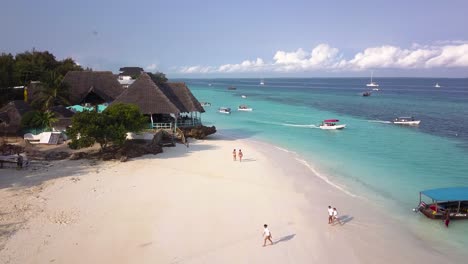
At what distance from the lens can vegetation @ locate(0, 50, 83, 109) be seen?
29.5 meters

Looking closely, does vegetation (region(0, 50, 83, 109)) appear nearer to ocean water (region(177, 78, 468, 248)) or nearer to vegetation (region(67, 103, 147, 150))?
vegetation (region(67, 103, 147, 150))

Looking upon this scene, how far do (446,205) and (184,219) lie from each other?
10.4m

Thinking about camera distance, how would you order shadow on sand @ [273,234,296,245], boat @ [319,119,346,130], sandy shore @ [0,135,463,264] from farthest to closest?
boat @ [319,119,346,130] < shadow on sand @ [273,234,296,245] < sandy shore @ [0,135,463,264]

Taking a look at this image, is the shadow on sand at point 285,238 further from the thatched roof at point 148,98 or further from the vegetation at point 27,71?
the vegetation at point 27,71

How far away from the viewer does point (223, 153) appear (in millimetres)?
23844

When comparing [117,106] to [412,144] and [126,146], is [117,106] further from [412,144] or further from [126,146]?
[412,144]

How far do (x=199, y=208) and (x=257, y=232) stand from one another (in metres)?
2.81

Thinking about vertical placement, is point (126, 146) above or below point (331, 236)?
above

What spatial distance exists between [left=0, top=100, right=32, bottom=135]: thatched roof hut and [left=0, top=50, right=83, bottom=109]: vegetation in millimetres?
2399

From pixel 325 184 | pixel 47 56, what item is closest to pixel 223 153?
pixel 325 184

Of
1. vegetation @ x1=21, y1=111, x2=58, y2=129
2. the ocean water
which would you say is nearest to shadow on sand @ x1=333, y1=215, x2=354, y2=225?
the ocean water

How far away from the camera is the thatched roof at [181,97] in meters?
28.3

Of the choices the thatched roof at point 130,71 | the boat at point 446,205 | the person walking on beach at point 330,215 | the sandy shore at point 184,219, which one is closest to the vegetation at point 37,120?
the sandy shore at point 184,219

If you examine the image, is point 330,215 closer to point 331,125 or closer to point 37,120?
point 37,120
